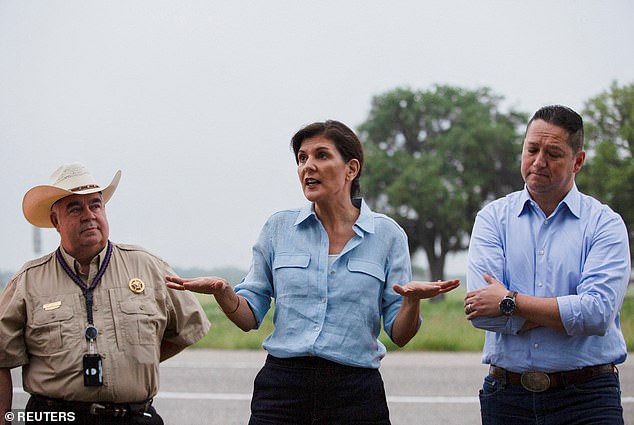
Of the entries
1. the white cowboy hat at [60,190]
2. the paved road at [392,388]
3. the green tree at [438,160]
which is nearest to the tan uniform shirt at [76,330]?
the white cowboy hat at [60,190]

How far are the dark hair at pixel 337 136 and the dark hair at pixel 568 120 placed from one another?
0.75 m

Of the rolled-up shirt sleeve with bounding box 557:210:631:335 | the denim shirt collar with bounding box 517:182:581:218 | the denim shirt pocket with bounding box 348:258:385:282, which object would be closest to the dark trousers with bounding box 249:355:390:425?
the denim shirt pocket with bounding box 348:258:385:282

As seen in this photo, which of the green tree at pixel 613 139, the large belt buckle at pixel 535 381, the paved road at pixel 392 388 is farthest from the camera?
the green tree at pixel 613 139

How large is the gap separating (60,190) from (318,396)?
1.53 meters

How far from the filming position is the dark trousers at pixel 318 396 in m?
3.29

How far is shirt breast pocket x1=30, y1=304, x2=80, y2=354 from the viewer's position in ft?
12.1

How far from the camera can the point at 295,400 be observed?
3.29m

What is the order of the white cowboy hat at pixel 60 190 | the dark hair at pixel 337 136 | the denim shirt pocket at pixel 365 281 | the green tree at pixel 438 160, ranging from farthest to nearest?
1. the green tree at pixel 438 160
2. the white cowboy hat at pixel 60 190
3. the dark hair at pixel 337 136
4. the denim shirt pocket at pixel 365 281

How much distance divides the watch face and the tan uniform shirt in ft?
5.13

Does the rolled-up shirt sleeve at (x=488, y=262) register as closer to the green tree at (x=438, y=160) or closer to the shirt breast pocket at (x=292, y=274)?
the shirt breast pocket at (x=292, y=274)

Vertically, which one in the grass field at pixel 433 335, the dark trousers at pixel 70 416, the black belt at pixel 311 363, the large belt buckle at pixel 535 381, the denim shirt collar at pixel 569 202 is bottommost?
the grass field at pixel 433 335

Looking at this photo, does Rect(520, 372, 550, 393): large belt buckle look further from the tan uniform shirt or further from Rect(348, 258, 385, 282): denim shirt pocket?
the tan uniform shirt

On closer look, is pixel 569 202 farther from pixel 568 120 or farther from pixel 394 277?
pixel 394 277

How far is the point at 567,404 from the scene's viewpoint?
3.24 metres
